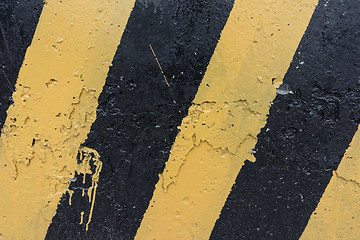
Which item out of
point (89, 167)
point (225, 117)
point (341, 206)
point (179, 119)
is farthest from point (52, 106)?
point (341, 206)

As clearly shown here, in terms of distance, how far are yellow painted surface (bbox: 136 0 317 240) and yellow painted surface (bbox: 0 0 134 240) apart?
1.41ft

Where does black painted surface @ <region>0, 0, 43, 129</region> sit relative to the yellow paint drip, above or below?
above

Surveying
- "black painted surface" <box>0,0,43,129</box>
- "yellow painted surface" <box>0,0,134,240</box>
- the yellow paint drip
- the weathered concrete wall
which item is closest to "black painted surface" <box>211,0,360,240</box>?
the weathered concrete wall

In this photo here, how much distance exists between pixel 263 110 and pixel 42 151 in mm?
1172

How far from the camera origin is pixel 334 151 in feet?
3.55

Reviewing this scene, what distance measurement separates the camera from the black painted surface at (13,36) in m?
1.04

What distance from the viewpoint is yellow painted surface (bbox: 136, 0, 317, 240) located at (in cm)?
105

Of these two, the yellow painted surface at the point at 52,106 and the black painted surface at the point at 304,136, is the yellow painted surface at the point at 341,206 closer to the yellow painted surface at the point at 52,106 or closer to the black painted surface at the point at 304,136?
the black painted surface at the point at 304,136

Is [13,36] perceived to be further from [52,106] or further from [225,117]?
[225,117]

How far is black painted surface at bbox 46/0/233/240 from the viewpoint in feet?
3.46

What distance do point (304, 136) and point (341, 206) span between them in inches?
16.5

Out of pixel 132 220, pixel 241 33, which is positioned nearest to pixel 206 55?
pixel 241 33

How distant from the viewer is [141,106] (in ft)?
3.53

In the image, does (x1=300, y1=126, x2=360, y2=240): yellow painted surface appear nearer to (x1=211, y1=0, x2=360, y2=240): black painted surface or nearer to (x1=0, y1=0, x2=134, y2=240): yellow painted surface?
(x1=211, y1=0, x2=360, y2=240): black painted surface
